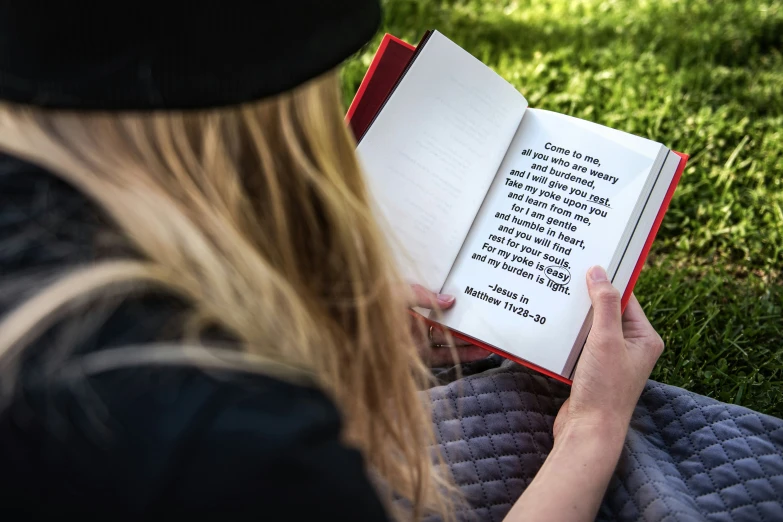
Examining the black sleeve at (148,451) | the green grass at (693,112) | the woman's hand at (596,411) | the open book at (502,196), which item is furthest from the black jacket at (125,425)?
the green grass at (693,112)

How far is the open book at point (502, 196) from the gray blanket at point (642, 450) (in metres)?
0.12

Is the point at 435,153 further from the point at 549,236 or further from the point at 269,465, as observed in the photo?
the point at 269,465

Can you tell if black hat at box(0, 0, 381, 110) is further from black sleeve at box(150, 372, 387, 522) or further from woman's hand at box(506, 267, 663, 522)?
woman's hand at box(506, 267, 663, 522)

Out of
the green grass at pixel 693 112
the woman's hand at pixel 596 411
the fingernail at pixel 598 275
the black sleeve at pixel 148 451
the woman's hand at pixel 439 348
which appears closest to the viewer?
the black sleeve at pixel 148 451

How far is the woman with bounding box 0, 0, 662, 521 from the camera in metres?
0.59

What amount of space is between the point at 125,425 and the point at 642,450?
830 mm

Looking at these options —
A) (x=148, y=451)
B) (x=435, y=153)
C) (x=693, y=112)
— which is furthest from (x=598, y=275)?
(x=693, y=112)

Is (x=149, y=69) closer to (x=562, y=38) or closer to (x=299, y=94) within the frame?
(x=299, y=94)

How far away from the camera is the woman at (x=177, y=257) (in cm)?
59

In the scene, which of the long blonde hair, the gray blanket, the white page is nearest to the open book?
the white page

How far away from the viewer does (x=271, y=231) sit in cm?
73

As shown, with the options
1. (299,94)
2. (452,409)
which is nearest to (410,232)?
(452,409)

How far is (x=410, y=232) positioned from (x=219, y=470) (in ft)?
2.21

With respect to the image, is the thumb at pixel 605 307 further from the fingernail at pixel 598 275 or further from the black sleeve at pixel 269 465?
the black sleeve at pixel 269 465
